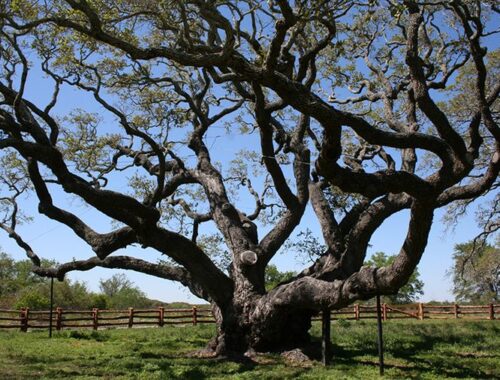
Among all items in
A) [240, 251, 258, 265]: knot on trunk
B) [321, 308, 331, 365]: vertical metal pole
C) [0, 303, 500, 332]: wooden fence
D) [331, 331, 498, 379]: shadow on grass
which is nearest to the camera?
[331, 331, 498, 379]: shadow on grass

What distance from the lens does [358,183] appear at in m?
7.46

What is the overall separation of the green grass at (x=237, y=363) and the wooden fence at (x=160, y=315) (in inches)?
193

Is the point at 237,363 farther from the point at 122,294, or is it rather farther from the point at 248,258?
the point at 122,294

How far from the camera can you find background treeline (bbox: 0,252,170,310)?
1507 inches

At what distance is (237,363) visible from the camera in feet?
36.7

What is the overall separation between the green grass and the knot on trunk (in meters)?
2.26

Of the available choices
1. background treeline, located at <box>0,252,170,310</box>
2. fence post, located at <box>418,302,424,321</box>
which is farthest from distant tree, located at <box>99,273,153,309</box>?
fence post, located at <box>418,302,424,321</box>

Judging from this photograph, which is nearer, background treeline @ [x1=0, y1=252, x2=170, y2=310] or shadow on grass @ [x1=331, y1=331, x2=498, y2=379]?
shadow on grass @ [x1=331, y1=331, x2=498, y2=379]

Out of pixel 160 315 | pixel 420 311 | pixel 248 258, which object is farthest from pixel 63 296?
pixel 248 258

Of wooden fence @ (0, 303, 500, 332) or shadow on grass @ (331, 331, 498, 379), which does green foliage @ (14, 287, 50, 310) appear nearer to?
wooden fence @ (0, 303, 500, 332)

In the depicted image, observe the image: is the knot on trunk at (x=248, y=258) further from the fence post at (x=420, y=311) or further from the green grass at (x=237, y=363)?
the fence post at (x=420, y=311)

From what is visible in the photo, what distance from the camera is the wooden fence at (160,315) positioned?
76.8 feet

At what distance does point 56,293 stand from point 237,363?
3789 centimetres

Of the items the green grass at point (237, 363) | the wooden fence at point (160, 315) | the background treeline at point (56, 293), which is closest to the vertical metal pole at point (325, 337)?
the green grass at point (237, 363)
